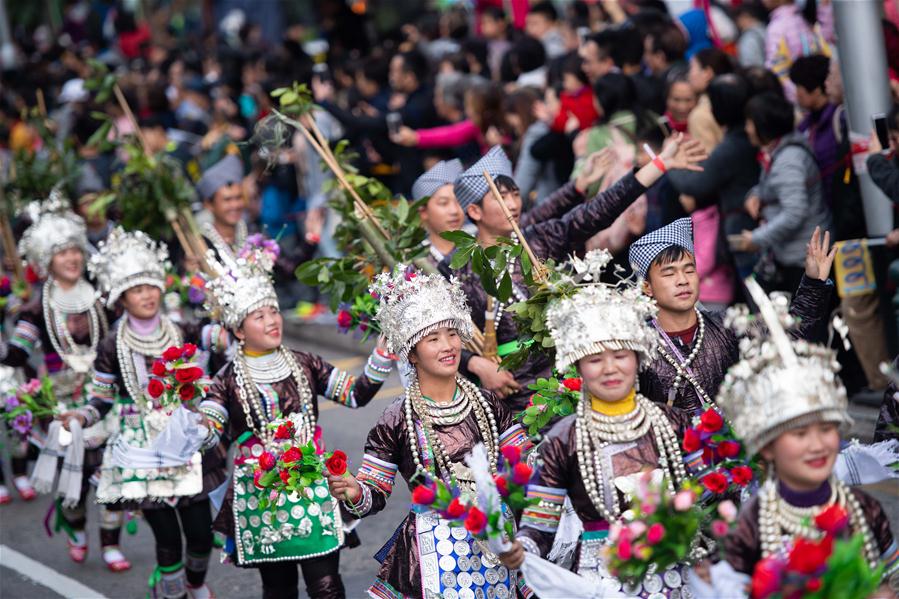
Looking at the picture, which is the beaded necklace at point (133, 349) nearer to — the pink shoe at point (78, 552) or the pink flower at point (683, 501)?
the pink shoe at point (78, 552)

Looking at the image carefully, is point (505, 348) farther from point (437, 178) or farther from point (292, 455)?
point (292, 455)

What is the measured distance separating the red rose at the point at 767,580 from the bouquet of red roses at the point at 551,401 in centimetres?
167

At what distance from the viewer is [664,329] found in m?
5.70

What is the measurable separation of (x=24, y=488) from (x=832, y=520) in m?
7.27

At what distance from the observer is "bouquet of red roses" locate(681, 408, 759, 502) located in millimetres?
4598

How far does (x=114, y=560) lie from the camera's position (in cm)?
816

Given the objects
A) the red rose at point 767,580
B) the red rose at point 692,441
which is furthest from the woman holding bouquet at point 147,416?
the red rose at point 767,580

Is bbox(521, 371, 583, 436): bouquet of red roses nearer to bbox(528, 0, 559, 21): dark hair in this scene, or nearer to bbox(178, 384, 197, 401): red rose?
bbox(178, 384, 197, 401): red rose

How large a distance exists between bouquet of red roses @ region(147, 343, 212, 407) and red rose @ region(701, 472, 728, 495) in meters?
2.75

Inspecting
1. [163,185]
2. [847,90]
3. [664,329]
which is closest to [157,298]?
[163,185]

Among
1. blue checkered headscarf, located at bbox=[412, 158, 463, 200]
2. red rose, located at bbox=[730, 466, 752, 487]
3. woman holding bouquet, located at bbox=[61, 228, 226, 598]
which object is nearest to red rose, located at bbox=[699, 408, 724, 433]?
red rose, located at bbox=[730, 466, 752, 487]

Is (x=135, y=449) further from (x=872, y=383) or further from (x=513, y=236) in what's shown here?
(x=872, y=383)

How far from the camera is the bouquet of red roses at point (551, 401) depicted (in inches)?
214

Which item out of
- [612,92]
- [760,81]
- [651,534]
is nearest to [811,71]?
[760,81]
